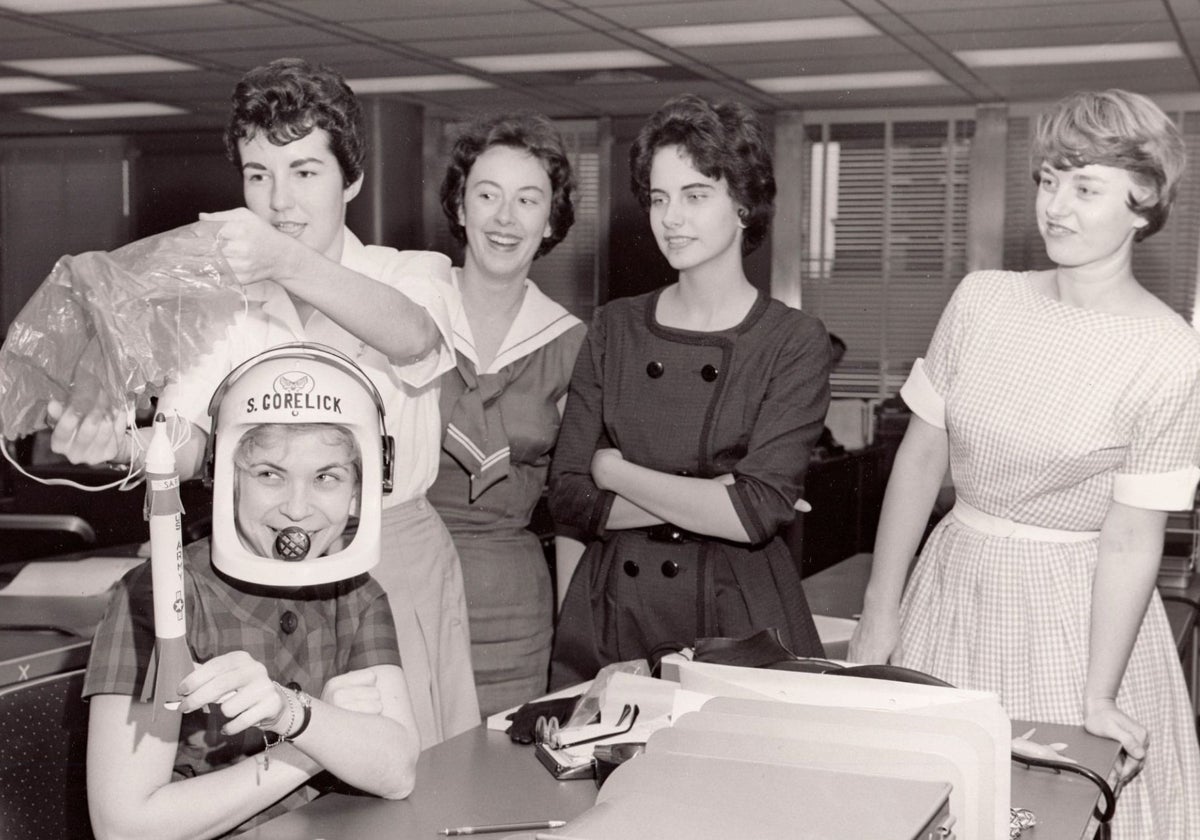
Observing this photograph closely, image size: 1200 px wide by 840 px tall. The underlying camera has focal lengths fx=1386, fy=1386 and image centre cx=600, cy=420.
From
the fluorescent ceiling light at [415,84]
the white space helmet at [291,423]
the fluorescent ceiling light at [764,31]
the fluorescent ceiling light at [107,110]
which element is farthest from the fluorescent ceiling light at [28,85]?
the white space helmet at [291,423]

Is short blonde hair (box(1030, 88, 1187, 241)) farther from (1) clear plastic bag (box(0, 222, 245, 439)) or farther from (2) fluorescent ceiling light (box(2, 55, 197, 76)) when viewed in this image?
(2) fluorescent ceiling light (box(2, 55, 197, 76))

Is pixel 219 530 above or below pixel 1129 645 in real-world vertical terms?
above

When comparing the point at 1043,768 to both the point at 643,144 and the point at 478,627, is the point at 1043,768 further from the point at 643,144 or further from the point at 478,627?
the point at 643,144

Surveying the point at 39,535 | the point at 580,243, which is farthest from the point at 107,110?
the point at 39,535

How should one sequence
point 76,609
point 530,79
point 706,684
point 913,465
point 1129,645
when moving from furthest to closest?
point 530,79 < point 76,609 < point 913,465 < point 1129,645 < point 706,684

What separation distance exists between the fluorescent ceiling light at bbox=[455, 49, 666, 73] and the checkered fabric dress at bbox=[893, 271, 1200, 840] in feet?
15.7

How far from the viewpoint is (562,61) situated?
6793 millimetres

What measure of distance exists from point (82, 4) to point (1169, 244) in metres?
5.61

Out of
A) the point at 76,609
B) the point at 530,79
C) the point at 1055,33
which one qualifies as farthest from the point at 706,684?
the point at 530,79

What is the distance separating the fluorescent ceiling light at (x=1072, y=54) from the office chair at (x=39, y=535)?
14.5 ft

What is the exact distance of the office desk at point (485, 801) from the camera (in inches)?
56.8

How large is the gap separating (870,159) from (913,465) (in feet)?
21.1

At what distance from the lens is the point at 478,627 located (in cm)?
229

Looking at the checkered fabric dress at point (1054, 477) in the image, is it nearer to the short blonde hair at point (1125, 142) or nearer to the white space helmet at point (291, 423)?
the short blonde hair at point (1125, 142)
